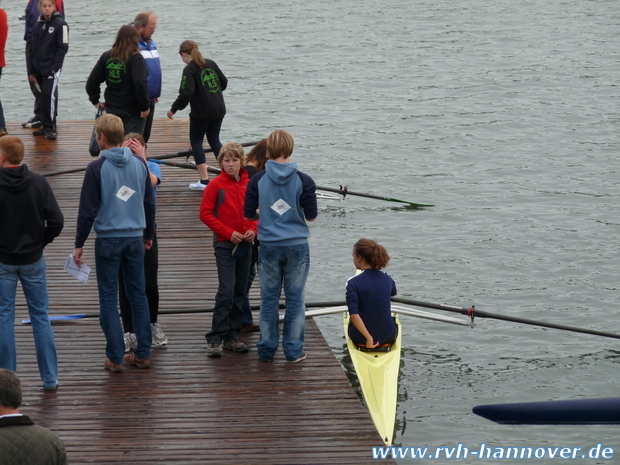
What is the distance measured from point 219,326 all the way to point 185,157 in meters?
6.34

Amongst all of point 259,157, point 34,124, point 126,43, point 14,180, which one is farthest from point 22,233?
point 34,124

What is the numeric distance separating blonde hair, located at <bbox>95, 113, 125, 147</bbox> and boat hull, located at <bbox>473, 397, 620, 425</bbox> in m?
3.97

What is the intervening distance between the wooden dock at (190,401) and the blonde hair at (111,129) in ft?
5.87

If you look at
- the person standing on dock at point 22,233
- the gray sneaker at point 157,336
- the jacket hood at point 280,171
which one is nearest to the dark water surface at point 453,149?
the gray sneaker at point 157,336

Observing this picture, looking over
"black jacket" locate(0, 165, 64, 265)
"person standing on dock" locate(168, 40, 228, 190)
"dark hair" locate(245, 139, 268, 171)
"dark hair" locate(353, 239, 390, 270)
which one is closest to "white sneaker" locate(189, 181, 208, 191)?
"person standing on dock" locate(168, 40, 228, 190)

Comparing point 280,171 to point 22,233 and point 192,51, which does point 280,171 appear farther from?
point 192,51

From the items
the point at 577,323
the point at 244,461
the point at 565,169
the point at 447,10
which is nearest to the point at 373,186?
the point at 565,169

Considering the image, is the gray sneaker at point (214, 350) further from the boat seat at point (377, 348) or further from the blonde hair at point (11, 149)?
the blonde hair at point (11, 149)

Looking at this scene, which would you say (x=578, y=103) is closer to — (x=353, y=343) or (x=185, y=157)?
(x=185, y=157)

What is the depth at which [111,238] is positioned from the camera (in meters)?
6.45

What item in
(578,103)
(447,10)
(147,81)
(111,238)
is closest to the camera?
(111,238)

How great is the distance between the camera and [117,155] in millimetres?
6336

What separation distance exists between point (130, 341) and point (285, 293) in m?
1.27

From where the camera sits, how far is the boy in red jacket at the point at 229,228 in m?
6.94
